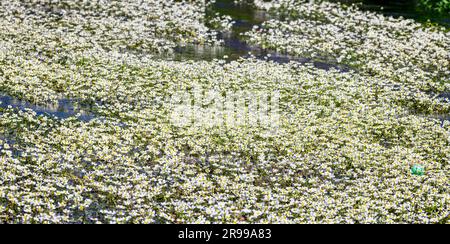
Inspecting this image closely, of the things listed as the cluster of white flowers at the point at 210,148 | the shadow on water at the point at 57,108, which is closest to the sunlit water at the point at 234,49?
the shadow on water at the point at 57,108

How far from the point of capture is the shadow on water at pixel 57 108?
17.7 metres

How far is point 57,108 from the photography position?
60.0ft

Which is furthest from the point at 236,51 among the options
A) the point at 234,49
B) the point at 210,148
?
the point at 210,148

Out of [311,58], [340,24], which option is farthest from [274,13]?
[311,58]

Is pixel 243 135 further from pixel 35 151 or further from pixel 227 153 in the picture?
pixel 35 151

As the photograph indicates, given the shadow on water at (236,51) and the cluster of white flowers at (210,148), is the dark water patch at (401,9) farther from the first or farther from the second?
the cluster of white flowers at (210,148)

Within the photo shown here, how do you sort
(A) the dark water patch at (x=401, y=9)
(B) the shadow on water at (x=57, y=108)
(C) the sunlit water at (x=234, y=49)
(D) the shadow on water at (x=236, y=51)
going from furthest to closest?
(A) the dark water patch at (x=401, y=9) → (D) the shadow on water at (x=236, y=51) → (C) the sunlit water at (x=234, y=49) → (B) the shadow on water at (x=57, y=108)

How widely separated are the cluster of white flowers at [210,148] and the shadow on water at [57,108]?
0.30m

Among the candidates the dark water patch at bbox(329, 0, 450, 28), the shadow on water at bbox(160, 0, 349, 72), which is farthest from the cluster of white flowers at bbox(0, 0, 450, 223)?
the dark water patch at bbox(329, 0, 450, 28)

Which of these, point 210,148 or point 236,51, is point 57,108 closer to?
point 210,148

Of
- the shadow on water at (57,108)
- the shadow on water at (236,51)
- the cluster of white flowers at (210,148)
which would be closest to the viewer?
the cluster of white flowers at (210,148)

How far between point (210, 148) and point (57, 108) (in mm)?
4937

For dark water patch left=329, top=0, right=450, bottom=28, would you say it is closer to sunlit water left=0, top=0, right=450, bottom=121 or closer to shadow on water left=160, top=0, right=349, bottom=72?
sunlit water left=0, top=0, right=450, bottom=121

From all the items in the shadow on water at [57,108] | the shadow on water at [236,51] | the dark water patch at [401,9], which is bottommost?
the dark water patch at [401,9]
